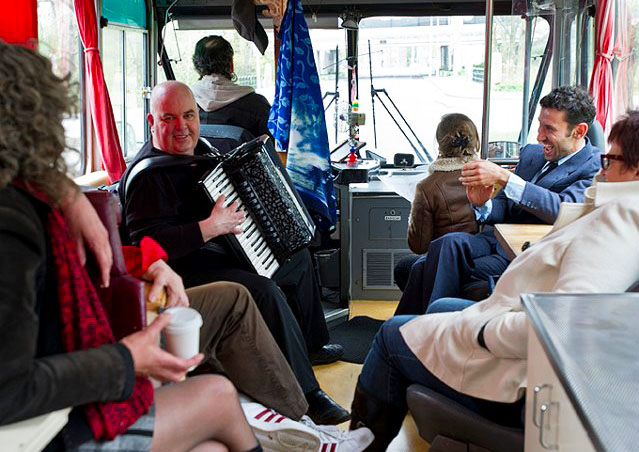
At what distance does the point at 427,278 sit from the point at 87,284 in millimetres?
2237

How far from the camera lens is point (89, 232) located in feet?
5.72

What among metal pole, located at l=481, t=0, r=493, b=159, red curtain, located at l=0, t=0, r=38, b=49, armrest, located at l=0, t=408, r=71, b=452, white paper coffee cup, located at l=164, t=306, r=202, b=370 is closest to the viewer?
armrest, located at l=0, t=408, r=71, b=452

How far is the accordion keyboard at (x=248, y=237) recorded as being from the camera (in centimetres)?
319

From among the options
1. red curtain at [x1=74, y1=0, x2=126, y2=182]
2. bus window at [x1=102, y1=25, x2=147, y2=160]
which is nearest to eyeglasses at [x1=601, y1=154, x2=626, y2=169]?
red curtain at [x1=74, y1=0, x2=126, y2=182]

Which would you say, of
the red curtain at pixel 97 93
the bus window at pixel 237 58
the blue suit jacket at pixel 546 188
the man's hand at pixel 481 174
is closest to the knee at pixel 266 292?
the man's hand at pixel 481 174

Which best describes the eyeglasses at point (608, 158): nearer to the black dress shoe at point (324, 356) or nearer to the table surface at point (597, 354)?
the table surface at point (597, 354)

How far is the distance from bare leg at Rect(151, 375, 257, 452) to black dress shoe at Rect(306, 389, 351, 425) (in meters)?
1.11

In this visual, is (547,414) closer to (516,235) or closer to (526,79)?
(516,235)

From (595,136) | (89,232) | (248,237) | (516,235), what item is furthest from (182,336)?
(595,136)

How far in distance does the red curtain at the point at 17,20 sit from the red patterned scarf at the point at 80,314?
2158 mm

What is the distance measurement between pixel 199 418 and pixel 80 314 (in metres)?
0.41

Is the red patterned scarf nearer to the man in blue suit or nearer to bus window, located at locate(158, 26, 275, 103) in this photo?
the man in blue suit

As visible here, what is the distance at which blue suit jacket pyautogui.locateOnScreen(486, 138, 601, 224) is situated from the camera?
3.42 m

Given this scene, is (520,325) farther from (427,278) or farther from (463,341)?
(427,278)
